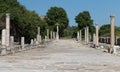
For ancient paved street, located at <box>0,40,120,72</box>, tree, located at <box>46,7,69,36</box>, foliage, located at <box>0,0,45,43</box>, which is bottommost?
ancient paved street, located at <box>0,40,120,72</box>

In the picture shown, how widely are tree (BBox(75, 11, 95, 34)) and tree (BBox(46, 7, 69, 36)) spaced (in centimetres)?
476

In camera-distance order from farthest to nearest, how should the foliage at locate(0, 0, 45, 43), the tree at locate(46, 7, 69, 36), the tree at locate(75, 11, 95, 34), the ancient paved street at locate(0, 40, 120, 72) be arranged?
the tree at locate(46, 7, 69, 36) < the tree at locate(75, 11, 95, 34) < the foliage at locate(0, 0, 45, 43) < the ancient paved street at locate(0, 40, 120, 72)

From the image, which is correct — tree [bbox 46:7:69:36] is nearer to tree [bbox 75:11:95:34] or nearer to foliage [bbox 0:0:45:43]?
tree [bbox 75:11:95:34]

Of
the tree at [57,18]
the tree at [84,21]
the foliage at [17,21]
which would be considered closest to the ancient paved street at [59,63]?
the foliage at [17,21]

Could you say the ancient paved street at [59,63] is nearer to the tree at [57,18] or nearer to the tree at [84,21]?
the tree at [84,21]

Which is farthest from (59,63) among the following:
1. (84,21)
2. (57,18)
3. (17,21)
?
(57,18)

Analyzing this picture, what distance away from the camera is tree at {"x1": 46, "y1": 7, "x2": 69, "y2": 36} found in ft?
422

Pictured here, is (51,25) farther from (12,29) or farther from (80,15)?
(12,29)

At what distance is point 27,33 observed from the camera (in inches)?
2923

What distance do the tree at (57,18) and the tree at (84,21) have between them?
476 centimetres

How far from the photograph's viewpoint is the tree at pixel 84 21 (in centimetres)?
12691

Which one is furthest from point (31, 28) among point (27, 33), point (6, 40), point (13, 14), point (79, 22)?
point (79, 22)

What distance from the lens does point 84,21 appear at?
12756 cm

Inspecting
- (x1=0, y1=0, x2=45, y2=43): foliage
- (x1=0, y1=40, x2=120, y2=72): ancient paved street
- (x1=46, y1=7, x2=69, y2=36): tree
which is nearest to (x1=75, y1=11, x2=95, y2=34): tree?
(x1=46, y1=7, x2=69, y2=36): tree
